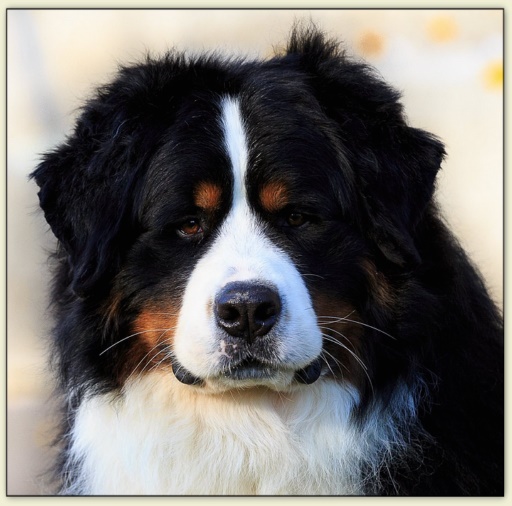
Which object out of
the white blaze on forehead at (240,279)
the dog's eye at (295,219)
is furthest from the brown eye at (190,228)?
the dog's eye at (295,219)

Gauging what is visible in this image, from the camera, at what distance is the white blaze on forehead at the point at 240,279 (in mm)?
2949

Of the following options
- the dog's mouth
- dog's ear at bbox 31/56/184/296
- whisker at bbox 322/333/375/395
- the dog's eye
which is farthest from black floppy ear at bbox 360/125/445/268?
dog's ear at bbox 31/56/184/296

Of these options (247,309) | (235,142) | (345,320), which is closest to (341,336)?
(345,320)

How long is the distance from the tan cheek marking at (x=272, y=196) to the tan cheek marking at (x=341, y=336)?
399mm

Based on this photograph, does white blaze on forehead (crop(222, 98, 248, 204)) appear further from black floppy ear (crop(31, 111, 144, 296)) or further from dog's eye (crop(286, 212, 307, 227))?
black floppy ear (crop(31, 111, 144, 296))

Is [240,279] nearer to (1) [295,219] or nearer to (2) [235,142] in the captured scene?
(1) [295,219]

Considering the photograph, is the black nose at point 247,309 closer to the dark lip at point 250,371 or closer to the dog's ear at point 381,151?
the dark lip at point 250,371

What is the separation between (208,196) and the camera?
319 centimetres

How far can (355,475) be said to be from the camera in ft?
11.1

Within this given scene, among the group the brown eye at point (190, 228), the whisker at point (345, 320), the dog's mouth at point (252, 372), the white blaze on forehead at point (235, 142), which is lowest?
the dog's mouth at point (252, 372)

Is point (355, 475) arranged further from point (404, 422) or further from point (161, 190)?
point (161, 190)

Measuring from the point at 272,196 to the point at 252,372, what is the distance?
0.71 m

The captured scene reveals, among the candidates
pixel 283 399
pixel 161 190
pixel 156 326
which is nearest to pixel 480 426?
pixel 283 399

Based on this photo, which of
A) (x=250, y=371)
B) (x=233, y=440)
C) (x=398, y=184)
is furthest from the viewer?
(x=233, y=440)
